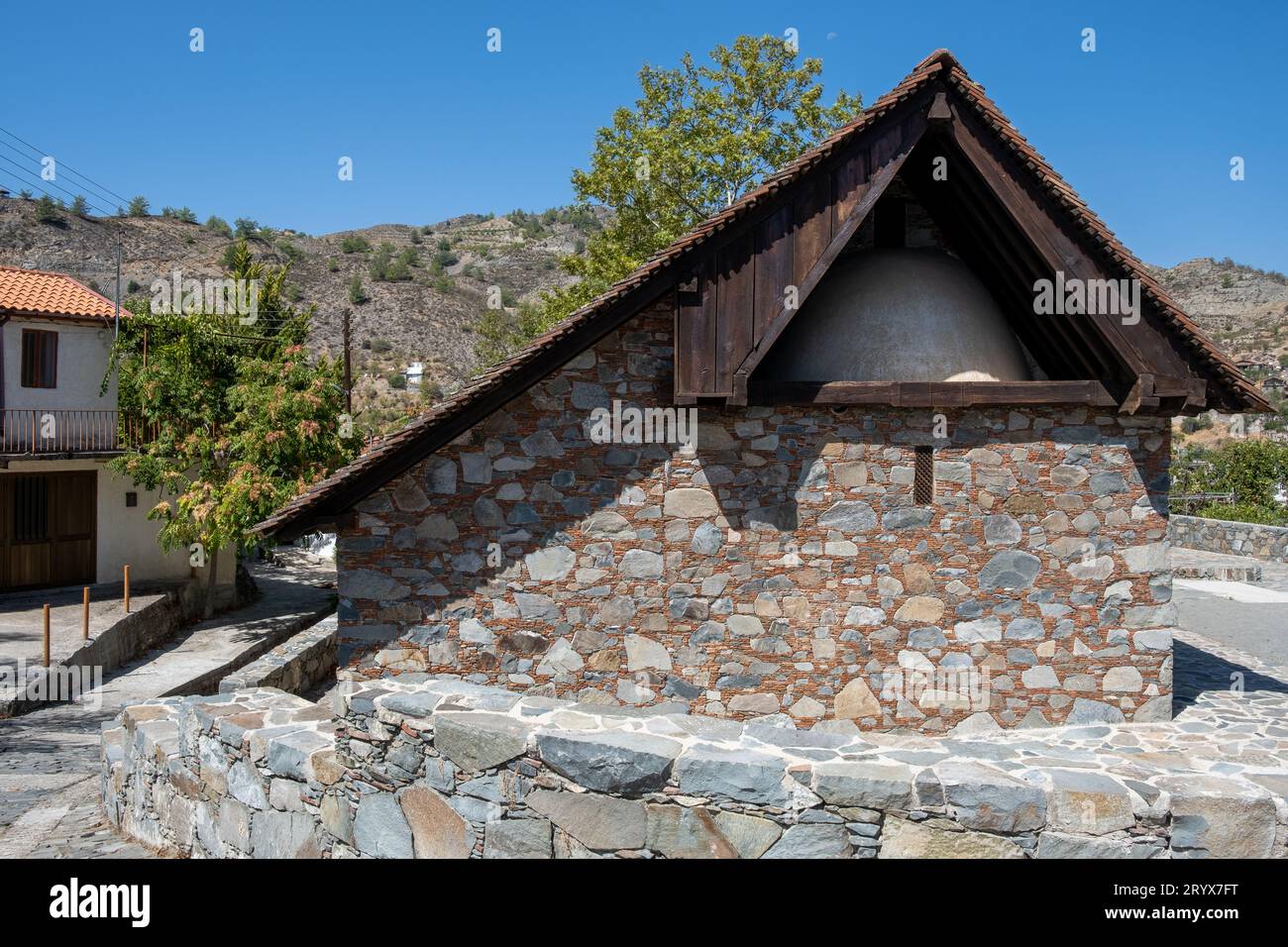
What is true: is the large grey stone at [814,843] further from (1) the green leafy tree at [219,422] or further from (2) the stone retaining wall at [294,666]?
(1) the green leafy tree at [219,422]

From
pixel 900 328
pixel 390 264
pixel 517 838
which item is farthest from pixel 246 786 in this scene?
pixel 390 264

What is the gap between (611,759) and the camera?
5.09m

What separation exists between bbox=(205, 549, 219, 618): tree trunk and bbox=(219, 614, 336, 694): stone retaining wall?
8598mm

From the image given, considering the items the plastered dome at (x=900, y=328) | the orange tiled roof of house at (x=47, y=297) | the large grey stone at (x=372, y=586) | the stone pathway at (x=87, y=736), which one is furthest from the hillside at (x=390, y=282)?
the plastered dome at (x=900, y=328)

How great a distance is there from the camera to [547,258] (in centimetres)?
7425

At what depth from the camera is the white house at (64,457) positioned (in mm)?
20297

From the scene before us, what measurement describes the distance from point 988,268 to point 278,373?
15.0 m

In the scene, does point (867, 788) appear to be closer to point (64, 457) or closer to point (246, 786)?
point (246, 786)

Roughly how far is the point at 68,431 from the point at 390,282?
4430 centimetres

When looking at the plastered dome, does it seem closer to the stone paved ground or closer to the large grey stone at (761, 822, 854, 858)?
the large grey stone at (761, 822, 854, 858)

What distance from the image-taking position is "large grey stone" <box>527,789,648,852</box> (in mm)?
5031

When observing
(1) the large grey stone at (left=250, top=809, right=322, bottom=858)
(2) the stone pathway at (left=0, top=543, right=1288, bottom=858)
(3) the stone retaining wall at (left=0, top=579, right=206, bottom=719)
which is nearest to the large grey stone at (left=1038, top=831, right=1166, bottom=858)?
(2) the stone pathway at (left=0, top=543, right=1288, bottom=858)
